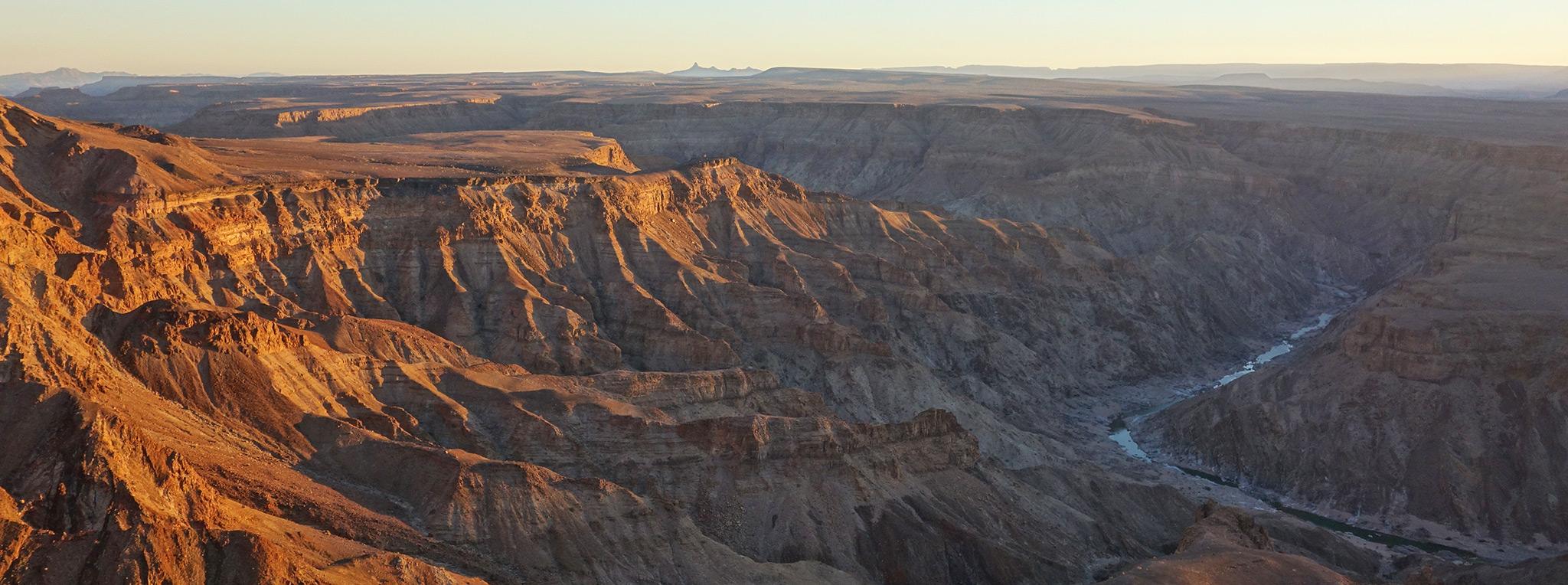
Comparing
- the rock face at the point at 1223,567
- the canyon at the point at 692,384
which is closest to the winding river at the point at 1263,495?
the canyon at the point at 692,384

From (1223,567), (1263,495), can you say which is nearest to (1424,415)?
(1263,495)

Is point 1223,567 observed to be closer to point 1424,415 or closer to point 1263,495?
point 1263,495

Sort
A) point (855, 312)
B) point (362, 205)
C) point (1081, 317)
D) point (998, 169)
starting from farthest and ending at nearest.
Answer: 1. point (998, 169)
2. point (1081, 317)
3. point (855, 312)
4. point (362, 205)

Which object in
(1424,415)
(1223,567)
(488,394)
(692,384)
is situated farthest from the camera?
(1424,415)

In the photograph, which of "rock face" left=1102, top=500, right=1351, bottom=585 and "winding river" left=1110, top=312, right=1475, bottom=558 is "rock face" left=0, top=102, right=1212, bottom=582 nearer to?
"winding river" left=1110, top=312, right=1475, bottom=558

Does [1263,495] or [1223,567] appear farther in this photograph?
[1263,495]

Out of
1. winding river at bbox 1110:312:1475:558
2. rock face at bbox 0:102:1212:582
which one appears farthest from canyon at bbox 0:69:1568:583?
winding river at bbox 1110:312:1475:558

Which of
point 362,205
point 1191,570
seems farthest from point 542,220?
point 1191,570

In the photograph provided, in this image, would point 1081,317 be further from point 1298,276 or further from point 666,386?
point 666,386

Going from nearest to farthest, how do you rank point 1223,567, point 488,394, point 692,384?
point 1223,567, point 488,394, point 692,384
